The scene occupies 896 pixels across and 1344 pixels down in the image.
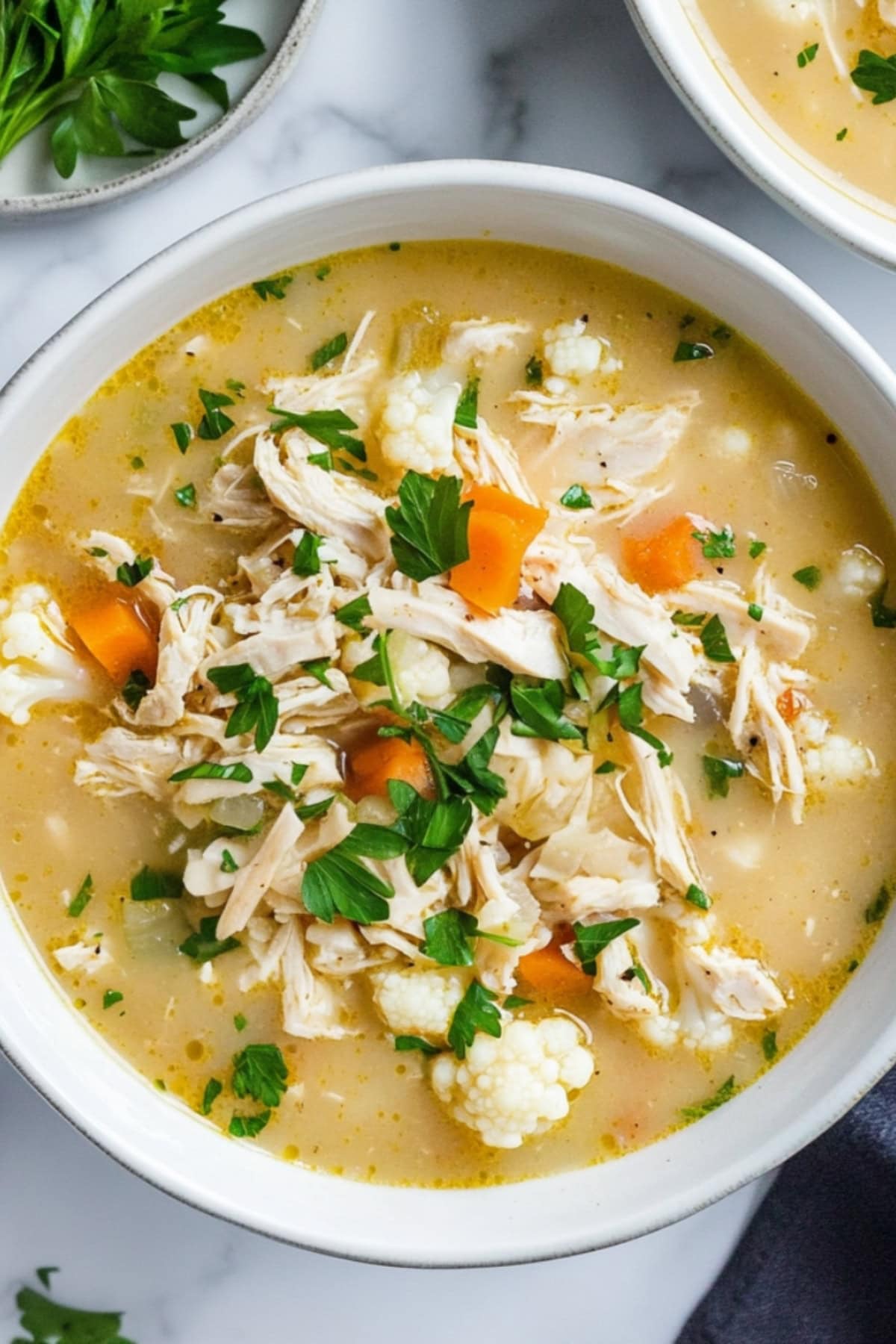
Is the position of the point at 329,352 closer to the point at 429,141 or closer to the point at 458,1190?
the point at 429,141

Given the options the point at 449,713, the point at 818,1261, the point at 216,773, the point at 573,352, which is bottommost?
the point at 818,1261

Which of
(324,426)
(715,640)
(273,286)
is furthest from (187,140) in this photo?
(715,640)

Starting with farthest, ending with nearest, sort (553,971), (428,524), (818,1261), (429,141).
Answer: (818,1261) → (429,141) → (553,971) → (428,524)

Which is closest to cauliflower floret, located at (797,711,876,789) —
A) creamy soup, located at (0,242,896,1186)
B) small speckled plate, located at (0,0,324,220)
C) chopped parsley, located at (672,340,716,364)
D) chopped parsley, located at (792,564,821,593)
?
creamy soup, located at (0,242,896,1186)

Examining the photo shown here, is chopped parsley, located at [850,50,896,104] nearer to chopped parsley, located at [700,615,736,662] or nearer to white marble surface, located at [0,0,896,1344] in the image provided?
white marble surface, located at [0,0,896,1344]

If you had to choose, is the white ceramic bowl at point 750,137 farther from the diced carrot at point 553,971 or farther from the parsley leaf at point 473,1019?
the parsley leaf at point 473,1019

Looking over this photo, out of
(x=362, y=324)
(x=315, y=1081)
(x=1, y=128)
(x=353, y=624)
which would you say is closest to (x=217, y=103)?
(x=1, y=128)

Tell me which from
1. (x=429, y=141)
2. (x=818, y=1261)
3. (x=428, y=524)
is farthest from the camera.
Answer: (x=818, y=1261)

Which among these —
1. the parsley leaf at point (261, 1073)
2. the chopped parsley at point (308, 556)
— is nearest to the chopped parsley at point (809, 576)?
the chopped parsley at point (308, 556)
